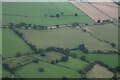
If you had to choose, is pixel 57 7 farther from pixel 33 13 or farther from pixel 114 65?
pixel 114 65

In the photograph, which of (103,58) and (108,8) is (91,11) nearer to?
(108,8)

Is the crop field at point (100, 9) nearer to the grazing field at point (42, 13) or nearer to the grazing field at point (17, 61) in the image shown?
the grazing field at point (42, 13)

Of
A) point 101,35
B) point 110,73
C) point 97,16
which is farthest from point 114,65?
point 97,16

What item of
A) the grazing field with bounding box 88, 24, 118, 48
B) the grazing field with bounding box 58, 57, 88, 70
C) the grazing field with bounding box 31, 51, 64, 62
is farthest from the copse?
the grazing field with bounding box 88, 24, 118, 48

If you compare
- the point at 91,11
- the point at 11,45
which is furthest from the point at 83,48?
the point at 91,11

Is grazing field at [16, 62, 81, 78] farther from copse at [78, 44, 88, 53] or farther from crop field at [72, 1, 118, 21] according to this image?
crop field at [72, 1, 118, 21]

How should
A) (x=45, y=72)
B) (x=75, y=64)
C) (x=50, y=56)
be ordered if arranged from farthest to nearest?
(x=50, y=56) < (x=75, y=64) < (x=45, y=72)

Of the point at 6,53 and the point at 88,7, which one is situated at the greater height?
the point at 88,7
